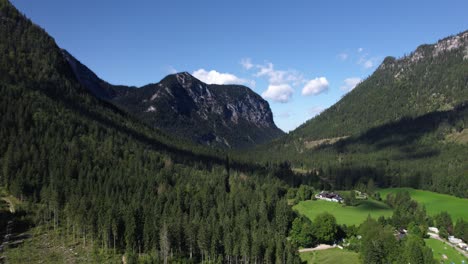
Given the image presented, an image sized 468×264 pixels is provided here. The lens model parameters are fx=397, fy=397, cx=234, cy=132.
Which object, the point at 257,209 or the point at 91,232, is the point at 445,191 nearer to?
the point at 257,209

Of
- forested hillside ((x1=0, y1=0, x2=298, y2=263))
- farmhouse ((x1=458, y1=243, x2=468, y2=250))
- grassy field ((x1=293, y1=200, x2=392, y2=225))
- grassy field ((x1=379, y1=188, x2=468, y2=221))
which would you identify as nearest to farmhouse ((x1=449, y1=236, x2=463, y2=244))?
farmhouse ((x1=458, y1=243, x2=468, y2=250))

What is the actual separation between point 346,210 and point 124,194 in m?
88.3

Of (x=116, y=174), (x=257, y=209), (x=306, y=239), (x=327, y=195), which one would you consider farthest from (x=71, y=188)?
(x=327, y=195)

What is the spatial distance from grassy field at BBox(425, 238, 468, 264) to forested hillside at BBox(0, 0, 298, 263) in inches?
1568

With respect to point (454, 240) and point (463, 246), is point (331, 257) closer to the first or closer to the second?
point (463, 246)

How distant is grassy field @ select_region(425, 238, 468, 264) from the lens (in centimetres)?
10088

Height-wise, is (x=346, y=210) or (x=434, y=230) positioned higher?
(x=346, y=210)

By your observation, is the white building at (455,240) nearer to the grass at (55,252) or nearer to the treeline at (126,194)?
the treeline at (126,194)

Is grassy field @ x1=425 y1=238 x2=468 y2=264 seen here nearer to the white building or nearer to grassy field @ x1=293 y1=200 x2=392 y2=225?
the white building

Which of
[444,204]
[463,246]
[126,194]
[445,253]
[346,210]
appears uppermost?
[126,194]

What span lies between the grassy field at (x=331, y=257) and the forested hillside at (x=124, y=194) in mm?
9033

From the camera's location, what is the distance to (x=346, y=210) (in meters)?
161

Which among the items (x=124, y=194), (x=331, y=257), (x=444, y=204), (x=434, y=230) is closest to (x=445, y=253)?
(x=434, y=230)

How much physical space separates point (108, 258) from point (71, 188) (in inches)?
1524
